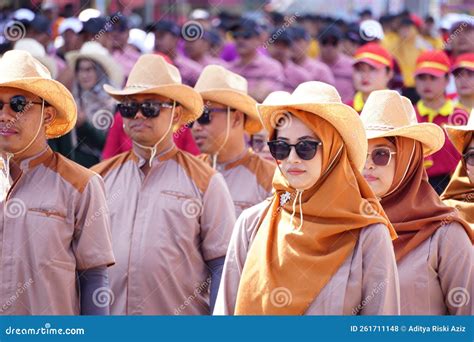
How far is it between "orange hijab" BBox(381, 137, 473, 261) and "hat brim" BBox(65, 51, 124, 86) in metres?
5.39

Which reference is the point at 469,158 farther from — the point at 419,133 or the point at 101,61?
the point at 101,61

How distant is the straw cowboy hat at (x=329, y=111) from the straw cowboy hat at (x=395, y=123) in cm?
106

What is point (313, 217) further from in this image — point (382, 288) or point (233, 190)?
point (233, 190)

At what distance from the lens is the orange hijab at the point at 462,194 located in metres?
6.48

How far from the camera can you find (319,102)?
4910mm

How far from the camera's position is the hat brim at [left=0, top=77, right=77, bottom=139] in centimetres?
557

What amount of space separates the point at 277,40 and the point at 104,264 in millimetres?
9804

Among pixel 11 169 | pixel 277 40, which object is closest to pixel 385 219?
pixel 11 169

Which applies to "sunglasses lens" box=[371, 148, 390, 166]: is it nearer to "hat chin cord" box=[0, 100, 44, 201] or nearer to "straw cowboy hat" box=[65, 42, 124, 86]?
"hat chin cord" box=[0, 100, 44, 201]

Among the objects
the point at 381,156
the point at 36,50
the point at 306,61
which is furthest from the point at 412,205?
the point at 306,61
